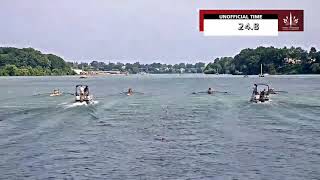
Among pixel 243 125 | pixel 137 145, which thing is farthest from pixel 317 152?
pixel 243 125

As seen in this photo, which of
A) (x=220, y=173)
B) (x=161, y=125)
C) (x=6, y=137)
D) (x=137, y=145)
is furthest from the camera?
(x=161, y=125)

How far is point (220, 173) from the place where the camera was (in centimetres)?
1927

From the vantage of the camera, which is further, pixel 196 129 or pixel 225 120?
pixel 225 120

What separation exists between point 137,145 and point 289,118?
1779 cm

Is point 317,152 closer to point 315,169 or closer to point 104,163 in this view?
point 315,169

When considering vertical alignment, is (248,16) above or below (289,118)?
above

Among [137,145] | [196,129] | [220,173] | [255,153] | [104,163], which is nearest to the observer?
[220,173]

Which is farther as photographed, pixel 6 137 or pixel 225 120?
pixel 225 120

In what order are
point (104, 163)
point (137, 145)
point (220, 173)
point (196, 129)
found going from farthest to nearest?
1. point (196, 129)
2. point (137, 145)
3. point (104, 163)
4. point (220, 173)

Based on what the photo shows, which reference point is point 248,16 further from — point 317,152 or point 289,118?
point 289,118

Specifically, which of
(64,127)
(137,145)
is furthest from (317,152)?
(64,127)

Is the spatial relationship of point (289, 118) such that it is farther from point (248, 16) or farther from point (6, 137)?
point (6, 137)

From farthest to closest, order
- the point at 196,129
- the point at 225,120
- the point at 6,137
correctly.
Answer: the point at 225,120
the point at 196,129
the point at 6,137

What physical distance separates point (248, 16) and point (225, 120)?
11.2 m
